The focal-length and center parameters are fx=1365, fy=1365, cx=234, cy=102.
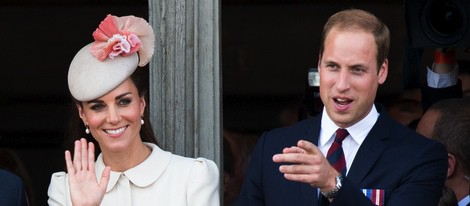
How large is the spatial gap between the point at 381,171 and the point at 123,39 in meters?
0.89

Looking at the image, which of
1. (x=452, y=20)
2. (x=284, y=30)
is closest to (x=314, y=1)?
(x=284, y=30)

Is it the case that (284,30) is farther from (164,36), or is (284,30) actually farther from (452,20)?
(164,36)

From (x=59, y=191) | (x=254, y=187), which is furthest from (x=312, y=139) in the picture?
(x=59, y=191)

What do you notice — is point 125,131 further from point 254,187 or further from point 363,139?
point 363,139

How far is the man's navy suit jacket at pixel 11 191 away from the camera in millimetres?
3973

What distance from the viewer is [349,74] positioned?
12.5 feet

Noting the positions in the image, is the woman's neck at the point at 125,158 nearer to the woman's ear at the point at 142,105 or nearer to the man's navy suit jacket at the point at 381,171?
the woman's ear at the point at 142,105

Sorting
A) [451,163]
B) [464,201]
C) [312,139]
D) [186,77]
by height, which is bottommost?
[464,201]

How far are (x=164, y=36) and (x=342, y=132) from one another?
0.79m

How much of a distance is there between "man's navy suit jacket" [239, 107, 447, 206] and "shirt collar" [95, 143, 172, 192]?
0.32 meters

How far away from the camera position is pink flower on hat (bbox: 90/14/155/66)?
412 centimetres

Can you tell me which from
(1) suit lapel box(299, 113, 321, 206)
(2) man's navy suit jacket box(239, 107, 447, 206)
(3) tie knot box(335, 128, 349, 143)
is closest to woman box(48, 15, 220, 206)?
(2) man's navy suit jacket box(239, 107, 447, 206)

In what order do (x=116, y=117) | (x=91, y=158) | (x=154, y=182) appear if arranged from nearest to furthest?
(x=91, y=158)
(x=116, y=117)
(x=154, y=182)

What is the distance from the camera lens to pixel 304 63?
8914mm
